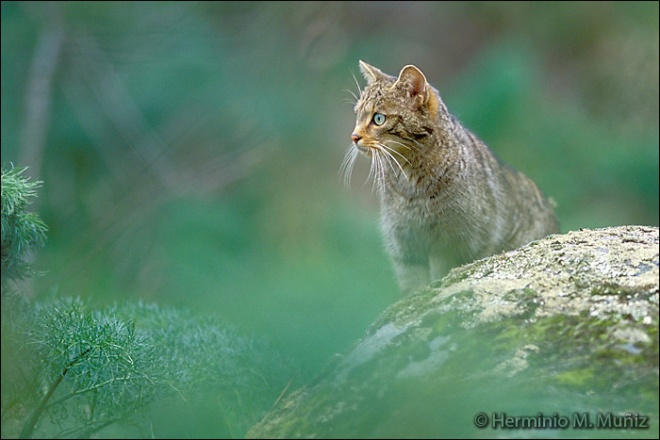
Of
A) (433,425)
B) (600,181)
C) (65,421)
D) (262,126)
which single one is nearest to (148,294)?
(262,126)

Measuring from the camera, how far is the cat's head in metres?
3.85

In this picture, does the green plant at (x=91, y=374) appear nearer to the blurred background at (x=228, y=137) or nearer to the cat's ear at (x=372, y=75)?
the cat's ear at (x=372, y=75)

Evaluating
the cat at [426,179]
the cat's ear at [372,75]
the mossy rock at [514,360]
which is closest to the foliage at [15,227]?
the mossy rock at [514,360]

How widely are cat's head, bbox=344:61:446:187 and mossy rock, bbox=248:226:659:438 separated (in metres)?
1.46

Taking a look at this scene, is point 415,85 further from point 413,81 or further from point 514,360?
point 514,360

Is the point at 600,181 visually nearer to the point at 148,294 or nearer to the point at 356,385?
the point at 148,294

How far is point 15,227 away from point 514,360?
4.56ft

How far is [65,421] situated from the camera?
278 cm

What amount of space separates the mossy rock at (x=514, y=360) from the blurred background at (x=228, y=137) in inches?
151

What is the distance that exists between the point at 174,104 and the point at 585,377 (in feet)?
22.6

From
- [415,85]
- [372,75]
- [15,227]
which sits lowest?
[15,227]

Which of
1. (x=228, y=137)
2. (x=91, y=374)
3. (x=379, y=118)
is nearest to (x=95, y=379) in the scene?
(x=91, y=374)

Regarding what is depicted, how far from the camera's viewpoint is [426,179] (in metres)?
3.99

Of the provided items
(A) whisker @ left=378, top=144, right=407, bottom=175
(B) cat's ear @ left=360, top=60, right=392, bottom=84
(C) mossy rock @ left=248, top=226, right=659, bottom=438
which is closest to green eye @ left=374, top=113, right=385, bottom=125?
(A) whisker @ left=378, top=144, right=407, bottom=175
